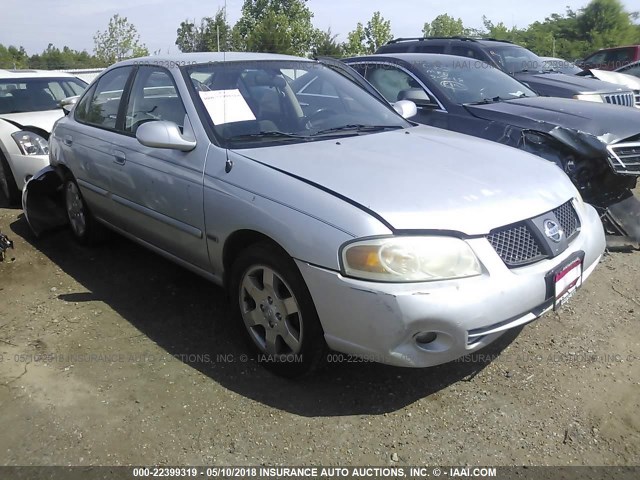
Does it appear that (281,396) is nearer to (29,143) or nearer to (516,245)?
(516,245)

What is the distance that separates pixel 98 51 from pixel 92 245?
1075 inches

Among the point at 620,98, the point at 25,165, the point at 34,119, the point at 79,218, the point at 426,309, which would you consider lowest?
the point at 79,218

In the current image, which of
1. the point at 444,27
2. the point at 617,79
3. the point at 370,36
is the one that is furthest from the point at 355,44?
the point at 617,79

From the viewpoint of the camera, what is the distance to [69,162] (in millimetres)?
4746

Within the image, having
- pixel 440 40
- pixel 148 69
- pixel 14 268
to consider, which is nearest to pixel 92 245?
pixel 14 268

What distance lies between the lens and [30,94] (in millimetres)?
7027

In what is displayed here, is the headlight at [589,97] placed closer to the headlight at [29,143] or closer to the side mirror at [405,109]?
the side mirror at [405,109]

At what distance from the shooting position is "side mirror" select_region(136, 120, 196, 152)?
10.5 ft

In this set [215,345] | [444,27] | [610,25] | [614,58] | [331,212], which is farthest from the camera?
[444,27]

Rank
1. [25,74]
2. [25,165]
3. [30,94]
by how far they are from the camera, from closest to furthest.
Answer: [25,165] → [30,94] → [25,74]

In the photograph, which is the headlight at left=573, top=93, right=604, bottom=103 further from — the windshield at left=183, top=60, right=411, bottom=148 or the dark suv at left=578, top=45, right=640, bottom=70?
the dark suv at left=578, top=45, right=640, bottom=70

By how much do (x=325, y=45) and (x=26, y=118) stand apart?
95.4ft

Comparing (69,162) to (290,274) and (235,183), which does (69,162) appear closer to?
(235,183)

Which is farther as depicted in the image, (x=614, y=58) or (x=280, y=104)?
(x=614, y=58)
